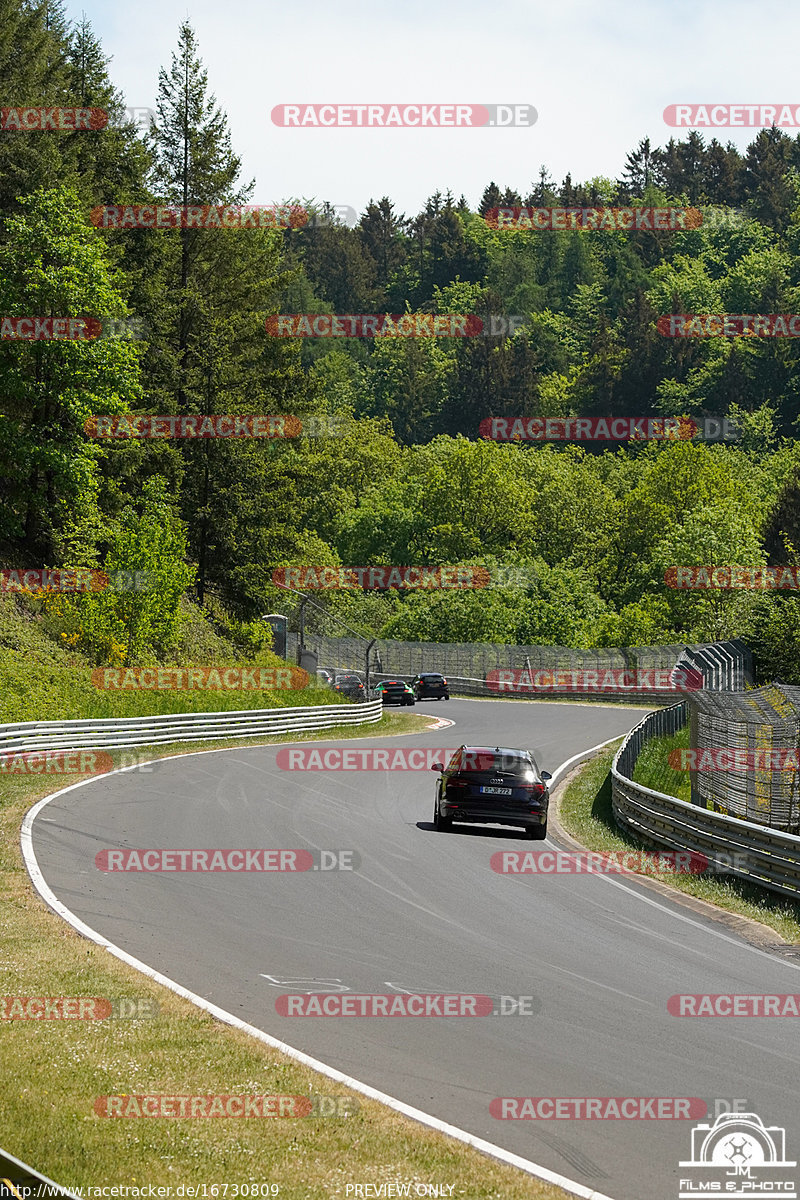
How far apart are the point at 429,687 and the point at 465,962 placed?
5544 cm

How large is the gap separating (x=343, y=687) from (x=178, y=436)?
1249 cm

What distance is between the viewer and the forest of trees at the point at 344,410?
4350 cm

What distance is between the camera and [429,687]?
66.7m

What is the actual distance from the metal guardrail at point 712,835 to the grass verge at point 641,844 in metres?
0.19

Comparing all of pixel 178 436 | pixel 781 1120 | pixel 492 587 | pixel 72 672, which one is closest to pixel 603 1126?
pixel 781 1120

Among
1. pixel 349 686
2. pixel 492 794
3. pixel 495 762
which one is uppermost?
pixel 495 762

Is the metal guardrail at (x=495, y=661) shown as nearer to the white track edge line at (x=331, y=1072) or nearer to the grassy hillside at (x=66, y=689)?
the grassy hillside at (x=66, y=689)

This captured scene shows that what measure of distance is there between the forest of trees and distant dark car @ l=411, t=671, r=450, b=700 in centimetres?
842

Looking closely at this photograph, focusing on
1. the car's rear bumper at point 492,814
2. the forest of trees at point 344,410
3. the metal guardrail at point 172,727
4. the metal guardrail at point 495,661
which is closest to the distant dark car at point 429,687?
the metal guardrail at point 495,661

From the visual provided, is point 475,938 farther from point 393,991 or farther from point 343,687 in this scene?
point 343,687

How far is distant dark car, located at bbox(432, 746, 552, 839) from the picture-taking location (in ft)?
67.6

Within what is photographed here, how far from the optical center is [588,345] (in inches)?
7219

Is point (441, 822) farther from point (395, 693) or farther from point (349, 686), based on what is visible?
point (395, 693)

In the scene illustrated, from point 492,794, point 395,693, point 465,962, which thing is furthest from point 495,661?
point 465,962
